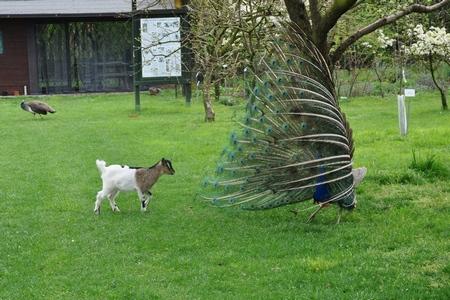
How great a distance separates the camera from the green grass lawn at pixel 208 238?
6.35 meters

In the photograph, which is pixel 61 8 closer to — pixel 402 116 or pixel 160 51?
pixel 160 51

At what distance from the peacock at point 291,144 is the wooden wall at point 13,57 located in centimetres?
2569

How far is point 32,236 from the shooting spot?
27.3 feet

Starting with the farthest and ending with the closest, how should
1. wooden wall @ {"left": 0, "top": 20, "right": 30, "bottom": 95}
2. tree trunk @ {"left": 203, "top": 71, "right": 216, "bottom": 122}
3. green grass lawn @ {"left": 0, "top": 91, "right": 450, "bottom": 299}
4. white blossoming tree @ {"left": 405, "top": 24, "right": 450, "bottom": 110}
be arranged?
wooden wall @ {"left": 0, "top": 20, "right": 30, "bottom": 95}
white blossoming tree @ {"left": 405, "top": 24, "right": 450, "bottom": 110}
tree trunk @ {"left": 203, "top": 71, "right": 216, "bottom": 122}
green grass lawn @ {"left": 0, "top": 91, "right": 450, "bottom": 299}

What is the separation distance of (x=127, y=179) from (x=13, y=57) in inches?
995

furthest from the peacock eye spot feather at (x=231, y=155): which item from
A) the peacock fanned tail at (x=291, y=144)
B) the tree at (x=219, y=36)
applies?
the tree at (x=219, y=36)

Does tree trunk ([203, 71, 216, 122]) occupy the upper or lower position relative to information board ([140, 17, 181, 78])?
lower

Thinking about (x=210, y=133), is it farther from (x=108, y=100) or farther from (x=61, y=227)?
(x=108, y=100)

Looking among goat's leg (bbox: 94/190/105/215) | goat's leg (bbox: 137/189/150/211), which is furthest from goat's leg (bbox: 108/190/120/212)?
goat's leg (bbox: 137/189/150/211)

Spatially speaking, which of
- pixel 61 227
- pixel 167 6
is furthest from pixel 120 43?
pixel 61 227

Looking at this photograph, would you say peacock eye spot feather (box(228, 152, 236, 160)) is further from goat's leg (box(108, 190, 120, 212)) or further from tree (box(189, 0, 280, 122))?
tree (box(189, 0, 280, 122))

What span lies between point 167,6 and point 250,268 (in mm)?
18274

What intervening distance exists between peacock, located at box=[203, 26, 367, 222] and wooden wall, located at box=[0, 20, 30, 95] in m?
25.7

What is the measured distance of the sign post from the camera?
23047 millimetres
